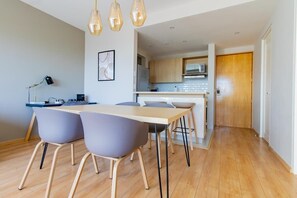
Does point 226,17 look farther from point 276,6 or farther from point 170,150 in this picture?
point 170,150

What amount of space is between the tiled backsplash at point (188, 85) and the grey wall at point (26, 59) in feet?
10.00

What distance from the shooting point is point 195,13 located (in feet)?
8.93

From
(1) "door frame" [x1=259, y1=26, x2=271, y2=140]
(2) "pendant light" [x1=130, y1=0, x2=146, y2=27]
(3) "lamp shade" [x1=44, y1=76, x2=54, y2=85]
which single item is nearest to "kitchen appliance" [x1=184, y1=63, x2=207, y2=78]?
(1) "door frame" [x1=259, y1=26, x2=271, y2=140]

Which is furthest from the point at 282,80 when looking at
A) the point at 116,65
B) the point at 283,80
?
the point at 116,65

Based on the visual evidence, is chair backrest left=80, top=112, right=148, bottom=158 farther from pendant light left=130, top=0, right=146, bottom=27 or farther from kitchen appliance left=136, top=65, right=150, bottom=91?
kitchen appliance left=136, top=65, right=150, bottom=91

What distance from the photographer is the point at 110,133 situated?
1015 millimetres

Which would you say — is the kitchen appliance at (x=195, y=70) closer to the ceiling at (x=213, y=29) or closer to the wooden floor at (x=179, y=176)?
the ceiling at (x=213, y=29)

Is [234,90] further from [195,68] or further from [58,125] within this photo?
[58,125]

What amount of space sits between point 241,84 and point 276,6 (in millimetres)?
2331

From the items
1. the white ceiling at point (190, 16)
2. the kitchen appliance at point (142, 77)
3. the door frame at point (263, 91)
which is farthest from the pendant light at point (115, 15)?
the door frame at point (263, 91)

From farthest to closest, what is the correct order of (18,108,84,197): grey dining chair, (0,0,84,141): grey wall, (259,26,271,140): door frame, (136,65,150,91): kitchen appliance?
(136,65,150,91): kitchen appliance
(259,26,271,140): door frame
(0,0,84,141): grey wall
(18,108,84,197): grey dining chair

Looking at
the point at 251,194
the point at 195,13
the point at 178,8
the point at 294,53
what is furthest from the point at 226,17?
the point at 251,194

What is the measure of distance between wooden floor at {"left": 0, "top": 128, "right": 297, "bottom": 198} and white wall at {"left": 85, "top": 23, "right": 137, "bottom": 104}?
5.32 ft

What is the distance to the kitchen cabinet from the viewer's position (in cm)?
498
